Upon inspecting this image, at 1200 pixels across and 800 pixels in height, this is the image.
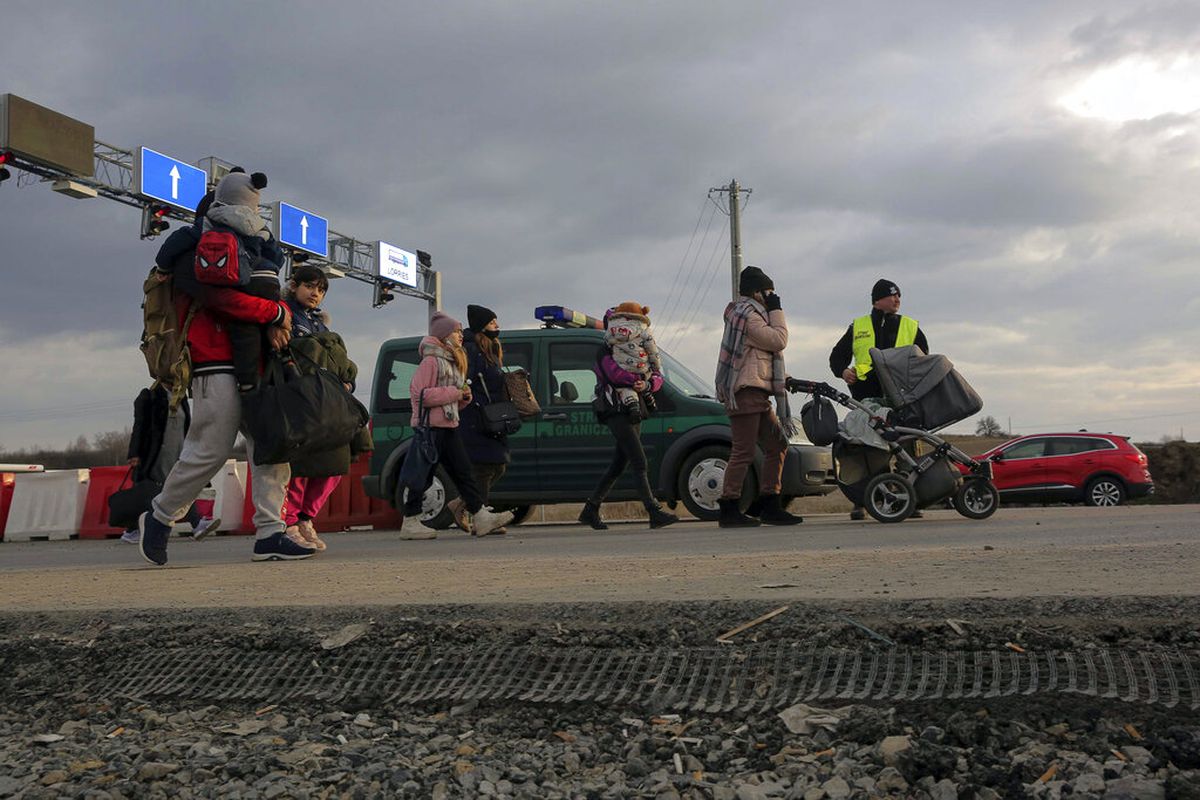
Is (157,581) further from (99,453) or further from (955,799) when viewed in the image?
(99,453)

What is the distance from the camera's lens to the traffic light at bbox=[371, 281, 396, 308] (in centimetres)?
3719

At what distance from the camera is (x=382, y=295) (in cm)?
3744

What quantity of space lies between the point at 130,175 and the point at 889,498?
20862mm

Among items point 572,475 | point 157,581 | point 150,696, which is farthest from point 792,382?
point 150,696

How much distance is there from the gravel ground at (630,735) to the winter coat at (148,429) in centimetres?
575

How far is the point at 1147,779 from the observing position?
190 cm

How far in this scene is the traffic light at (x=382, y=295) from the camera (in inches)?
1464

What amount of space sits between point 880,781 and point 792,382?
24.6 feet

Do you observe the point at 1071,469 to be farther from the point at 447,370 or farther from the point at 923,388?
the point at 447,370

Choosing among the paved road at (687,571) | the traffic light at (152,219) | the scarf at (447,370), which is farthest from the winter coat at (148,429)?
the traffic light at (152,219)

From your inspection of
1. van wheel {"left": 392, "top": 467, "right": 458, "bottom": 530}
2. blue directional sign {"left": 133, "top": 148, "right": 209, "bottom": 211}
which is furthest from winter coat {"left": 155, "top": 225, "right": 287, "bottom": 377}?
blue directional sign {"left": 133, "top": 148, "right": 209, "bottom": 211}

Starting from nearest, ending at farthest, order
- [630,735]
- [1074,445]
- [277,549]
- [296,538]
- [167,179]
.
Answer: [630,735] < [277,549] < [296,538] < [1074,445] < [167,179]

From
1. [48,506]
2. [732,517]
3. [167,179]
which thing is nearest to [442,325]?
[732,517]

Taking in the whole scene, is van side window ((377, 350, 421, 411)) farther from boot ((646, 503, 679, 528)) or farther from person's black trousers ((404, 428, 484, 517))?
boot ((646, 503, 679, 528))
